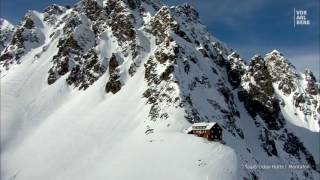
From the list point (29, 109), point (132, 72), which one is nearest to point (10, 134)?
point (29, 109)

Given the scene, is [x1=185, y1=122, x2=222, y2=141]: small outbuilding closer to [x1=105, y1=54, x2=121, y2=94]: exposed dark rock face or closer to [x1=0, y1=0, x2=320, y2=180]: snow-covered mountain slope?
[x1=0, y1=0, x2=320, y2=180]: snow-covered mountain slope

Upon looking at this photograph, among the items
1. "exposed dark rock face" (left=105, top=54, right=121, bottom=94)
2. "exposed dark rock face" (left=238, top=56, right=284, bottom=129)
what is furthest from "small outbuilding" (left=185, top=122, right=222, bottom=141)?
"exposed dark rock face" (left=238, top=56, right=284, bottom=129)

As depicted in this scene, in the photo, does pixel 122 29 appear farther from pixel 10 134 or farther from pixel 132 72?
pixel 10 134

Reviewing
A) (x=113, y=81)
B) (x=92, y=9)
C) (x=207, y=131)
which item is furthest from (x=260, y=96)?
(x=207, y=131)

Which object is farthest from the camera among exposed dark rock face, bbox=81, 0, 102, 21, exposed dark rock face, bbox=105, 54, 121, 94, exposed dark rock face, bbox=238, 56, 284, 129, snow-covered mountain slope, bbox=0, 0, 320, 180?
exposed dark rock face, bbox=81, 0, 102, 21

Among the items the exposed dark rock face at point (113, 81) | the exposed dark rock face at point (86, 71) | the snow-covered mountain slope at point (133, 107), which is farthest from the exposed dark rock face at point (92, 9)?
the exposed dark rock face at point (113, 81)

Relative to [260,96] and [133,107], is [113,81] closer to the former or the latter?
[133,107]
